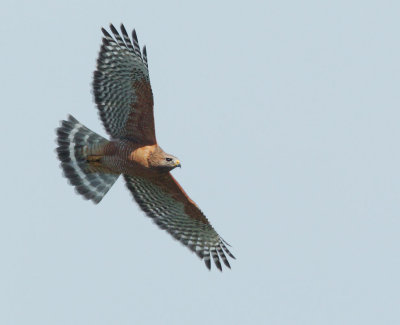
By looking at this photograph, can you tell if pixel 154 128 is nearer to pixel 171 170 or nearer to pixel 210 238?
pixel 171 170

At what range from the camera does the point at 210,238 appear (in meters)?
15.8

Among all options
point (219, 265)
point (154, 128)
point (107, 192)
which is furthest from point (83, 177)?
point (219, 265)

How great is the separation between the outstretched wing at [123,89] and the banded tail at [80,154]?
0.40 metres

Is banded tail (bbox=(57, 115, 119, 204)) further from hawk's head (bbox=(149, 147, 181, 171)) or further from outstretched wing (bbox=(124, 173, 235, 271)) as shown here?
hawk's head (bbox=(149, 147, 181, 171))

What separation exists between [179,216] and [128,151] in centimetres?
163

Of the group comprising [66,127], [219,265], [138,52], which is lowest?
[219,265]

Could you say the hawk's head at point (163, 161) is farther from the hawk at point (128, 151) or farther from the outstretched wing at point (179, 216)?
Result: the outstretched wing at point (179, 216)

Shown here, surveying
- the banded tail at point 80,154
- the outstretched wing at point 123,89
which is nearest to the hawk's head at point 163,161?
the outstretched wing at point 123,89

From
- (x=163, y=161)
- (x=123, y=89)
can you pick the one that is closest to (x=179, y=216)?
(x=163, y=161)

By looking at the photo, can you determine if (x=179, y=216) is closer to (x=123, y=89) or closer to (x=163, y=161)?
(x=163, y=161)

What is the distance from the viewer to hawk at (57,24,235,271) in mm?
14539

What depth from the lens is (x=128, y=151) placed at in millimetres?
14617

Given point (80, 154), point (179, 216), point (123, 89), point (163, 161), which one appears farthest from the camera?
point (179, 216)

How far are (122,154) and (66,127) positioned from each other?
1.09 meters
